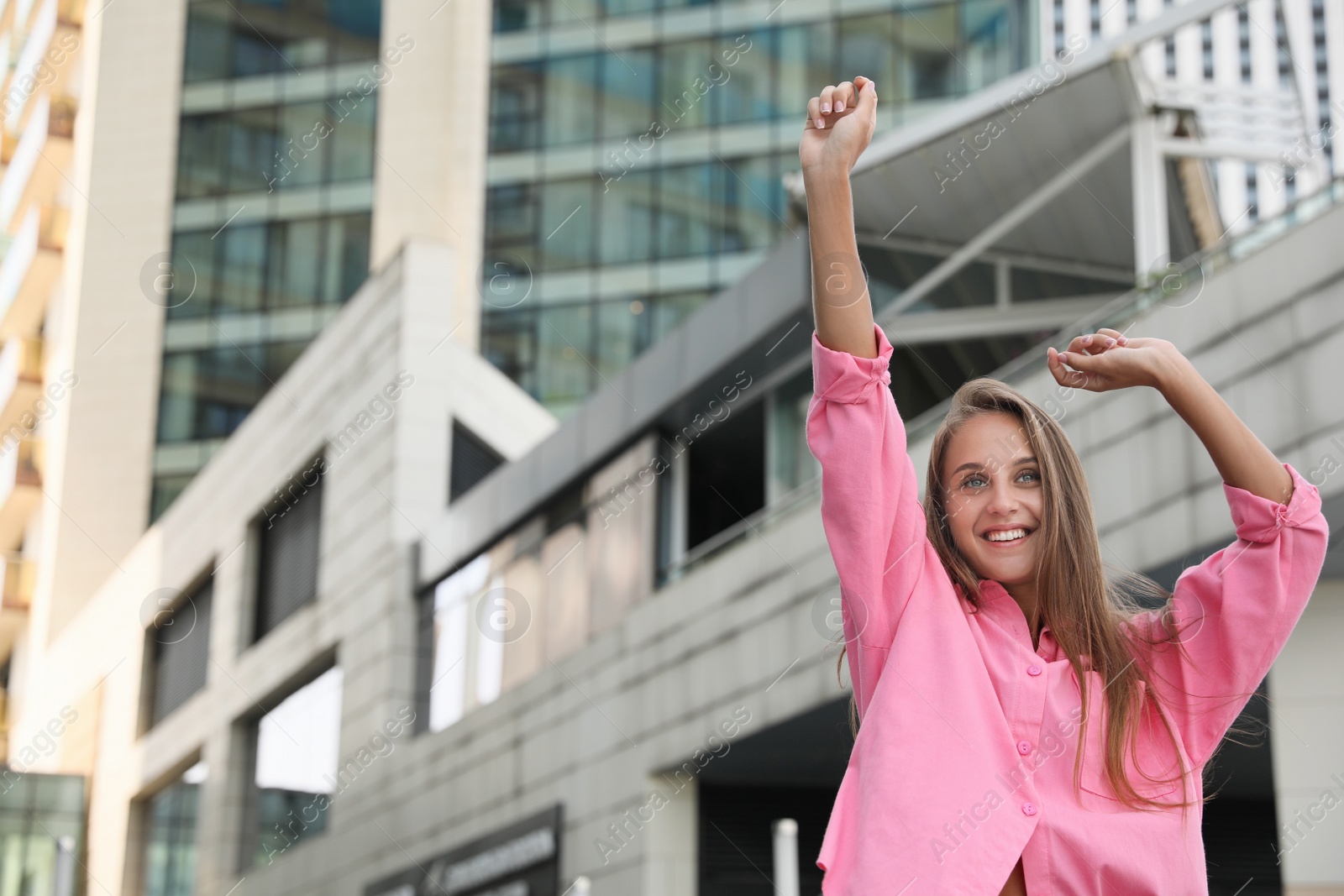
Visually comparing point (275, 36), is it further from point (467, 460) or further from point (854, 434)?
point (854, 434)

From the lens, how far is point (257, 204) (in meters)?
46.1

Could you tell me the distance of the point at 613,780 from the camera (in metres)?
19.2

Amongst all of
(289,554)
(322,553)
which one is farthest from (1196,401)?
(289,554)

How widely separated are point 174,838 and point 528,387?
14.7 m

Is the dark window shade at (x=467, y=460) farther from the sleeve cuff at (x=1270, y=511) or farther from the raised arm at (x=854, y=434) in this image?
the sleeve cuff at (x=1270, y=511)

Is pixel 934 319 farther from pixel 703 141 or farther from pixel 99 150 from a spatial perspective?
pixel 99 150

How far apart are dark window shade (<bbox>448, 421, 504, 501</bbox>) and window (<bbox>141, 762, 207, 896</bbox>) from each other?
8662 mm

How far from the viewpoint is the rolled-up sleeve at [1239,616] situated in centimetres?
262

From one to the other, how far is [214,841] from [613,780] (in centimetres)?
1397

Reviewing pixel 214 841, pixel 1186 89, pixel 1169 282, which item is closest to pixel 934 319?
pixel 1186 89

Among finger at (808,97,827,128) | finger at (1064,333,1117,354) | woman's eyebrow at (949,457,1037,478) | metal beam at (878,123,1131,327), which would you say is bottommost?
woman's eyebrow at (949,457,1037,478)

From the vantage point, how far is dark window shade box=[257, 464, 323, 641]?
29531 millimetres

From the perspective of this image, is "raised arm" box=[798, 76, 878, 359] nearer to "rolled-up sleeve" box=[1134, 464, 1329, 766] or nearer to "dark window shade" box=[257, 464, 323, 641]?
"rolled-up sleeve" box=[1134, 464, 1329, 766]

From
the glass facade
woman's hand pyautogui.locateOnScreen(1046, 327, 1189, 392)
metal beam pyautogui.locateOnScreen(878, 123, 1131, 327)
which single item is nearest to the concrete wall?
the glass facade
